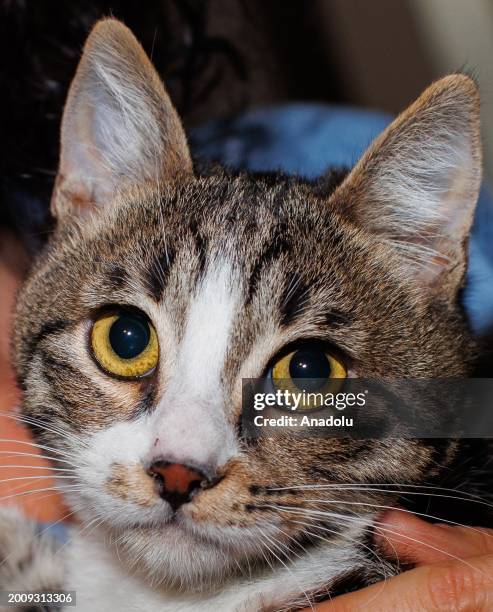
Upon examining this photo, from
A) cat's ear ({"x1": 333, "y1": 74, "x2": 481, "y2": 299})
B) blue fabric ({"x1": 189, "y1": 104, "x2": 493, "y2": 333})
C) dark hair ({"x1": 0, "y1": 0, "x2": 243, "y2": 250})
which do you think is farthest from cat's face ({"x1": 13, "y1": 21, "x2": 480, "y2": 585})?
blue fabric ({"x1": 189, "y1": 104, "x2": 493, "y2": 333})

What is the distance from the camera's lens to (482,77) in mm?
840

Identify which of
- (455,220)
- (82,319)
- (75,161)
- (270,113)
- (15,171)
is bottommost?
(82,319)

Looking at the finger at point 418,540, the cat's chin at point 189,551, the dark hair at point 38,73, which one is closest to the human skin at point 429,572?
the finger at point 418,540

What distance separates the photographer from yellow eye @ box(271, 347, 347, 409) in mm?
715

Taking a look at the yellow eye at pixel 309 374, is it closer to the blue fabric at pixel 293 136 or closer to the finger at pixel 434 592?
the finger at pixel 434 592

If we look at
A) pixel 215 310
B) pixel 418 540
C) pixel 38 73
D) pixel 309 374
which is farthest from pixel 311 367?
pixel 38 73

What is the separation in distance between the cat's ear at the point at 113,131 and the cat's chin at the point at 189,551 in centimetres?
45

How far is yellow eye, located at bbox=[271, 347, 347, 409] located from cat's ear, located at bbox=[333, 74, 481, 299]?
0.19m

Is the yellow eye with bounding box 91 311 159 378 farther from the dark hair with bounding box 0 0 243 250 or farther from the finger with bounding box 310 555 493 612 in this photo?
the dark hair with bounding box 0 0 243 250

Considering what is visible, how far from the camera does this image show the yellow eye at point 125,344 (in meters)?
0.75

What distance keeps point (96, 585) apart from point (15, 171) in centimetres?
76

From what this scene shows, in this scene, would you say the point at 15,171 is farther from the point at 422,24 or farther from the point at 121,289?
the point at 422,24

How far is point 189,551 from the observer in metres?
0.70

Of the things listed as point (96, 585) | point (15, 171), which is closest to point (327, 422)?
point (96, 585)
